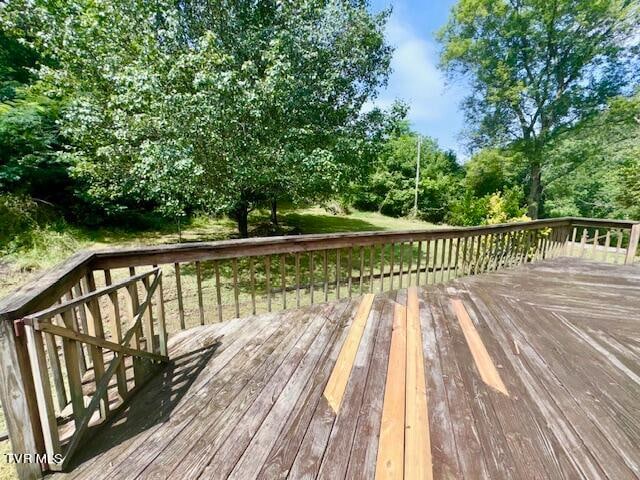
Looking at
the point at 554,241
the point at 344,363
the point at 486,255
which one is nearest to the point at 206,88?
the point at 344,363

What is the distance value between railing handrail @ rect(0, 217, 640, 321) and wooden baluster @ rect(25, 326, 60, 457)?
0.37 feet

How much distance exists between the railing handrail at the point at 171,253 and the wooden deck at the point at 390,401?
0.65 meters

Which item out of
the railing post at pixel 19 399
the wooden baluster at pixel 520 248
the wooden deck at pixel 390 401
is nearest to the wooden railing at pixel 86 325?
the railing post at pixel 19 399

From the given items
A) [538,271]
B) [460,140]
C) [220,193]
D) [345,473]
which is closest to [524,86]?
[460,140]

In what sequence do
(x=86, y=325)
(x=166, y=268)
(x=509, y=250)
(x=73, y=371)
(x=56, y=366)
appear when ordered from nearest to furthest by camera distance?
(x=73, y=371), (x=56, y=366), (x=86, y=325), (x=509, y=250), (x=166, y=268)

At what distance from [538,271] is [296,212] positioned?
12837 mm

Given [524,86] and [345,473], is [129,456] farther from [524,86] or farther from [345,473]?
[524,86]

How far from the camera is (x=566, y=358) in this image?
200 centimetres

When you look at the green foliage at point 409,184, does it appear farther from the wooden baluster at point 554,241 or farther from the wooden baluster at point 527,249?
the wooden baluster at point 527,249

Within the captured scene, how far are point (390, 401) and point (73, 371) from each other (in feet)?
4.93

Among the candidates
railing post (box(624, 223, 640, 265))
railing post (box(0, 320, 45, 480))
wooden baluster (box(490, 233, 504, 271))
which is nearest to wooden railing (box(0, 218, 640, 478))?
railing post (box(0, 320, 45, 480))

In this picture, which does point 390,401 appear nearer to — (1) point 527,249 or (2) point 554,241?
(1) point 527,249

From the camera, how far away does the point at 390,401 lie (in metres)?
1.56

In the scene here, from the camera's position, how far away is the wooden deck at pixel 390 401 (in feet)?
3.95
